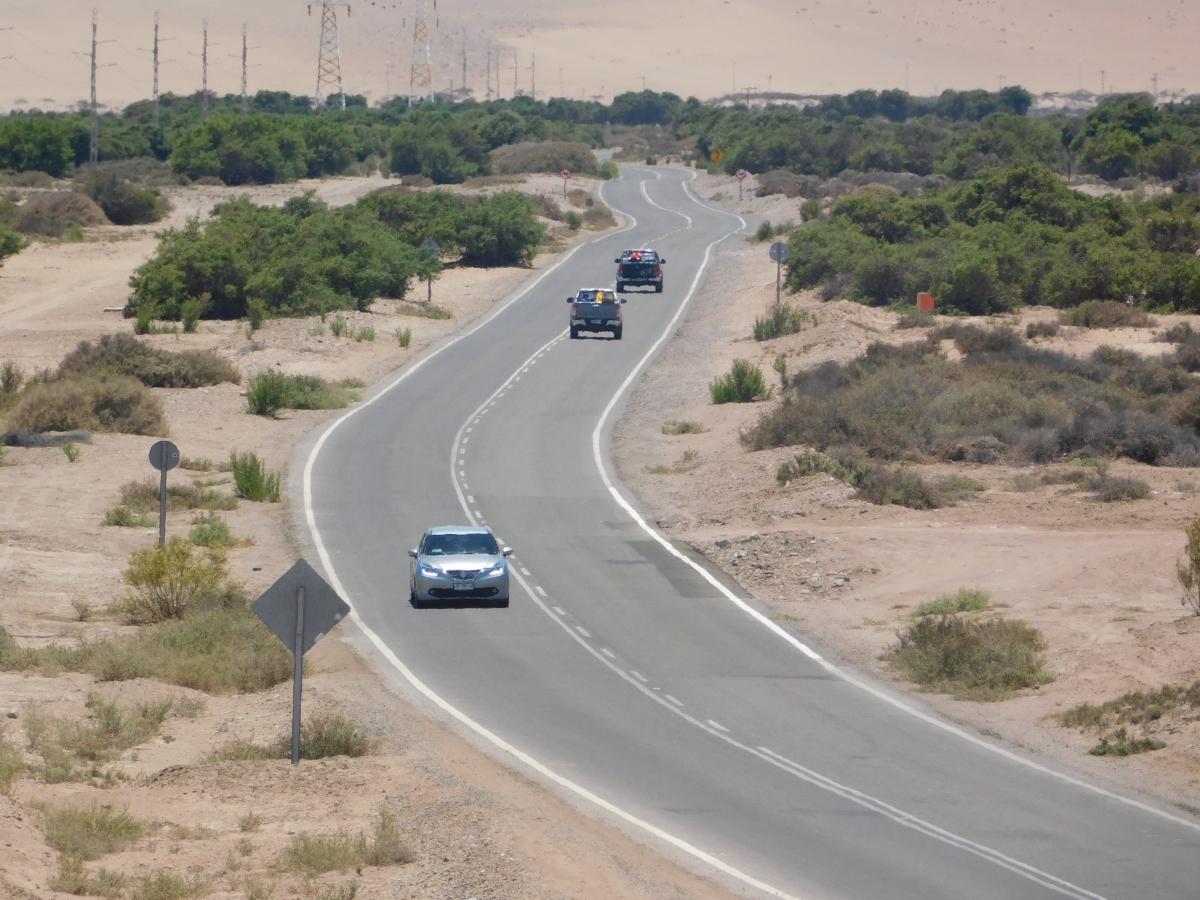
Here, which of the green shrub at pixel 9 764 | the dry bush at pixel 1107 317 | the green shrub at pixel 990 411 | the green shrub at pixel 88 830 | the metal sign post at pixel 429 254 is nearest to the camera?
the green shrub at pixel 88 830

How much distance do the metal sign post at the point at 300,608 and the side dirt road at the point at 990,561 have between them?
7.92 meters

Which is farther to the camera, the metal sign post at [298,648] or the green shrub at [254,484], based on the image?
the green shrub at [254,484]

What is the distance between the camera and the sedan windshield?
2275cm

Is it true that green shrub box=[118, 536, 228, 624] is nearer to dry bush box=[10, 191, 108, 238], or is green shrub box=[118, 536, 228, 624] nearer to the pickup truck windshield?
the pickup truck windshield

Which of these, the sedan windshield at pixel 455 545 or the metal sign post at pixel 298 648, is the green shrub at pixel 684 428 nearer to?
the sedan windshield at pixel 455 545

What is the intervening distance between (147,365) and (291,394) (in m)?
4.86

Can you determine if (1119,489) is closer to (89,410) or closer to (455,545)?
(455,545)

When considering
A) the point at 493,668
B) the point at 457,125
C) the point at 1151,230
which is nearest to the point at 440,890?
the point at 493,668

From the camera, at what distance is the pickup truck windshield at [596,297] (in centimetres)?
5041

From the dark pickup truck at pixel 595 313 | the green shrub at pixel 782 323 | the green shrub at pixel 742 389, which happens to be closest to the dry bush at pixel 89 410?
the green shrub at pixel 742 389

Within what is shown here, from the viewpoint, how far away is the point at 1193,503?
2720 centimetres

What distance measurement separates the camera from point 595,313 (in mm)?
50344

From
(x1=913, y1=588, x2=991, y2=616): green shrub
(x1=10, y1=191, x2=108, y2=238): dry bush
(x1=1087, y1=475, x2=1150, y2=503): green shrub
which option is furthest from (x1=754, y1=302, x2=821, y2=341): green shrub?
(x1=10, y1=191, x2=108, y2=238): dry bush

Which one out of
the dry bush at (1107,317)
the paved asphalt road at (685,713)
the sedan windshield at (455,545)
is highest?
the dry bush at (1107,317)
